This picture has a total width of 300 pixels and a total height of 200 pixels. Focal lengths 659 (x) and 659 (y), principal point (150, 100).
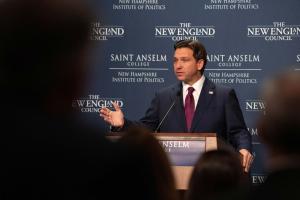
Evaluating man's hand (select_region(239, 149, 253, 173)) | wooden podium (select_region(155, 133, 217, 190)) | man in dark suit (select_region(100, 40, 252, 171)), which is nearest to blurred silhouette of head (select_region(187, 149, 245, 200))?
wooden podium (select_region(155, 133, 217, 190))

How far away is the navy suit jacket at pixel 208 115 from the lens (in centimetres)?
566

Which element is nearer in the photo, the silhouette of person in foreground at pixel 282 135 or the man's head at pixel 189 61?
the silhouette of person in foreground at pixel 282 135

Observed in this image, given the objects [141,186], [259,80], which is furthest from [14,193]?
[259,80]

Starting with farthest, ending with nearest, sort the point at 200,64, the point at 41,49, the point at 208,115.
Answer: the point at 200,64, the point at 208,115, the point at 41,49

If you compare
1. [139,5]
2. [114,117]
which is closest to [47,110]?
[114,117]

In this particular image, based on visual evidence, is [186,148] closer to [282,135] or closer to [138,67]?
[138,67]

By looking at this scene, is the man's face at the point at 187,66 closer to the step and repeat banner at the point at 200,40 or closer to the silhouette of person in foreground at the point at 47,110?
the step and repeat banner at the point at 200,40

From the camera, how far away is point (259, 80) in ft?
23.1

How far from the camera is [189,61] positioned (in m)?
5.95

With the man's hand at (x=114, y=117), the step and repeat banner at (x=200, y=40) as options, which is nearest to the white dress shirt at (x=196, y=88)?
the man's hand at (x=114, y=117)

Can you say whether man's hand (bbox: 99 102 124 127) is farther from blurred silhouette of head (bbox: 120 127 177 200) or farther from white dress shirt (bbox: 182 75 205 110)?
blurred silhouette of head (bbox: 120 127 177 200)

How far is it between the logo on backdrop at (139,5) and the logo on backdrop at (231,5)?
51 cm

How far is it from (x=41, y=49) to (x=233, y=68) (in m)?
6.00

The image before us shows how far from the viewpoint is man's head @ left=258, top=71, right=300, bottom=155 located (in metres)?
1.51
